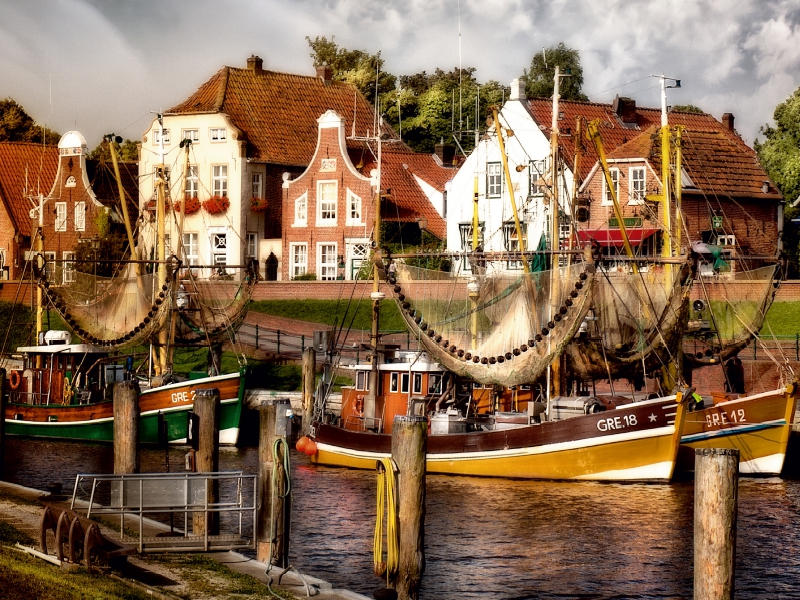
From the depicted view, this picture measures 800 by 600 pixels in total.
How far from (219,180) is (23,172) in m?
14.7

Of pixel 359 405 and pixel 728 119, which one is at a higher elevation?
pixel 728 119

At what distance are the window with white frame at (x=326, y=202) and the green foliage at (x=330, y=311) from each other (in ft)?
24.9

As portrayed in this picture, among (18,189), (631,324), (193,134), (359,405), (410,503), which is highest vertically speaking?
(193,134)

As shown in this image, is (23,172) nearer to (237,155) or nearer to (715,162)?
(237,155)

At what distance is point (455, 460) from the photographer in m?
37.9

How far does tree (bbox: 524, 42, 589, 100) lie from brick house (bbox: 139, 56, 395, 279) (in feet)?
75.3

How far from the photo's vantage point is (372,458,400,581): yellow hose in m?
20.7

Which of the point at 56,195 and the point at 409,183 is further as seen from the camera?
the point at 56,195

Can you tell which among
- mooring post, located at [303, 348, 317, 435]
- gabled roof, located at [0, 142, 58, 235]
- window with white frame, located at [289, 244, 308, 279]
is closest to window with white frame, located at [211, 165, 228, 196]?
window with white frame, located at [289, 244, 308, 279]

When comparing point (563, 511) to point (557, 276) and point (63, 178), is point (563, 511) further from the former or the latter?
point (63, 178)

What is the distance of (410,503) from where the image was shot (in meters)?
20.7

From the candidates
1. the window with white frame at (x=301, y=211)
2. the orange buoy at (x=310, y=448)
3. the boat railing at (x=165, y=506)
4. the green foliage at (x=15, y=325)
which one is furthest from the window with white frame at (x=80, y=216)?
the boat railing at (x=165, y=506)

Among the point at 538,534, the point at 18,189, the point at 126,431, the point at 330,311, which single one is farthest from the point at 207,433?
the point at 18,189

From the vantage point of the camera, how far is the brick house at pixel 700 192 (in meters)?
61.2
